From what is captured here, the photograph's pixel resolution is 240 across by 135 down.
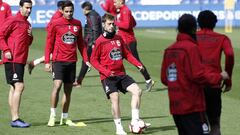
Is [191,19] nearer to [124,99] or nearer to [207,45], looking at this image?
[207,45]

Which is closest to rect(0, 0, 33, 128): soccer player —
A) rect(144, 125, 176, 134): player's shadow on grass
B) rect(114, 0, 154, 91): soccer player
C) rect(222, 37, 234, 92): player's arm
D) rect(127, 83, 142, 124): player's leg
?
rect(127, 83, 142, 124): player's leg

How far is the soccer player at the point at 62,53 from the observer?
1235 cm

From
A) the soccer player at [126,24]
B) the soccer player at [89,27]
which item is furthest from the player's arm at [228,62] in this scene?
the soccer player at [89,27]

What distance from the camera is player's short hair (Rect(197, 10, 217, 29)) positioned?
9.23 meters

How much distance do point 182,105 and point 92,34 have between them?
10.1 meters

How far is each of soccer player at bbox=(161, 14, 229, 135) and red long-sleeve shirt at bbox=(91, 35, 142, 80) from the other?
11.0 feet

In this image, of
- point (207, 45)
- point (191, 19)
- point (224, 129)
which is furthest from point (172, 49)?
point (224, 129)

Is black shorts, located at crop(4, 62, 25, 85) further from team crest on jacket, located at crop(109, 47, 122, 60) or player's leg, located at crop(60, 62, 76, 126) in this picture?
team crest on jacket, located at crop(109, 47, 122, 60)

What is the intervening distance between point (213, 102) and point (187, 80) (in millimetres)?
1566

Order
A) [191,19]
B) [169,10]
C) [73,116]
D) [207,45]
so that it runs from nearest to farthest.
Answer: [191,19] → [207,45] → [73,116] → [169,10]

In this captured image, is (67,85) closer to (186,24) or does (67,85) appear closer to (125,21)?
(125,21)

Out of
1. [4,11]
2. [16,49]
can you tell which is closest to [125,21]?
[16,49]

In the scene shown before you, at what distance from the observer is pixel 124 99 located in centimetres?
1557

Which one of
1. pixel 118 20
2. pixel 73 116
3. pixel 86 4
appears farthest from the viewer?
pixel 86 4
